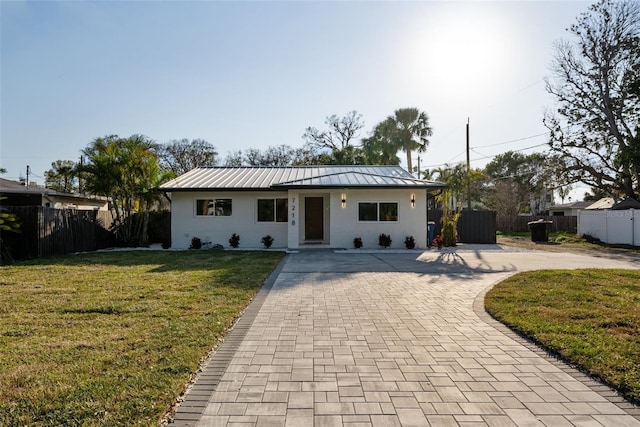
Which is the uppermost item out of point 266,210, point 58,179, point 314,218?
point 58,179

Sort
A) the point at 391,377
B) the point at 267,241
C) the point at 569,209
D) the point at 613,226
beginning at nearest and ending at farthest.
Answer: the point at 391,377, the point at 267,241, the point at 613,226, the point at 569,209

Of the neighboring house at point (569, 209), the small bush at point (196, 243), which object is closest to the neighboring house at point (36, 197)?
the small bush at point (196, 243)

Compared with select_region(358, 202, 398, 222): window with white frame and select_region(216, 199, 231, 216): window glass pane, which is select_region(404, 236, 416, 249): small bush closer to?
select_region(358, 202, 398, 222): window with white frame

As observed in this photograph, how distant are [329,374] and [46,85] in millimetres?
15305

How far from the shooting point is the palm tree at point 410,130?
25.2m

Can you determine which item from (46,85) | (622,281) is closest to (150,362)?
(622,281)

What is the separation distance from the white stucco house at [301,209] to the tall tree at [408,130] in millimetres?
11114

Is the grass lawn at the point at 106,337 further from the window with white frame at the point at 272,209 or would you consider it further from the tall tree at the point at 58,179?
the tall tree at the point at 58,179

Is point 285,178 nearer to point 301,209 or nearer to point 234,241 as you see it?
point 301,209

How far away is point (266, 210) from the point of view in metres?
15.1

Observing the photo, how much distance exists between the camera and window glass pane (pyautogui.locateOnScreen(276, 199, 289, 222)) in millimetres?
15086

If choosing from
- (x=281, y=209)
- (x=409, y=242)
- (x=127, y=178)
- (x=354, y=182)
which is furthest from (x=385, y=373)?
(x=127, y=178)

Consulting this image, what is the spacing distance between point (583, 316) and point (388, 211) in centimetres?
985

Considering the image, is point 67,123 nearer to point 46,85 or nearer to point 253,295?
point 46,85
